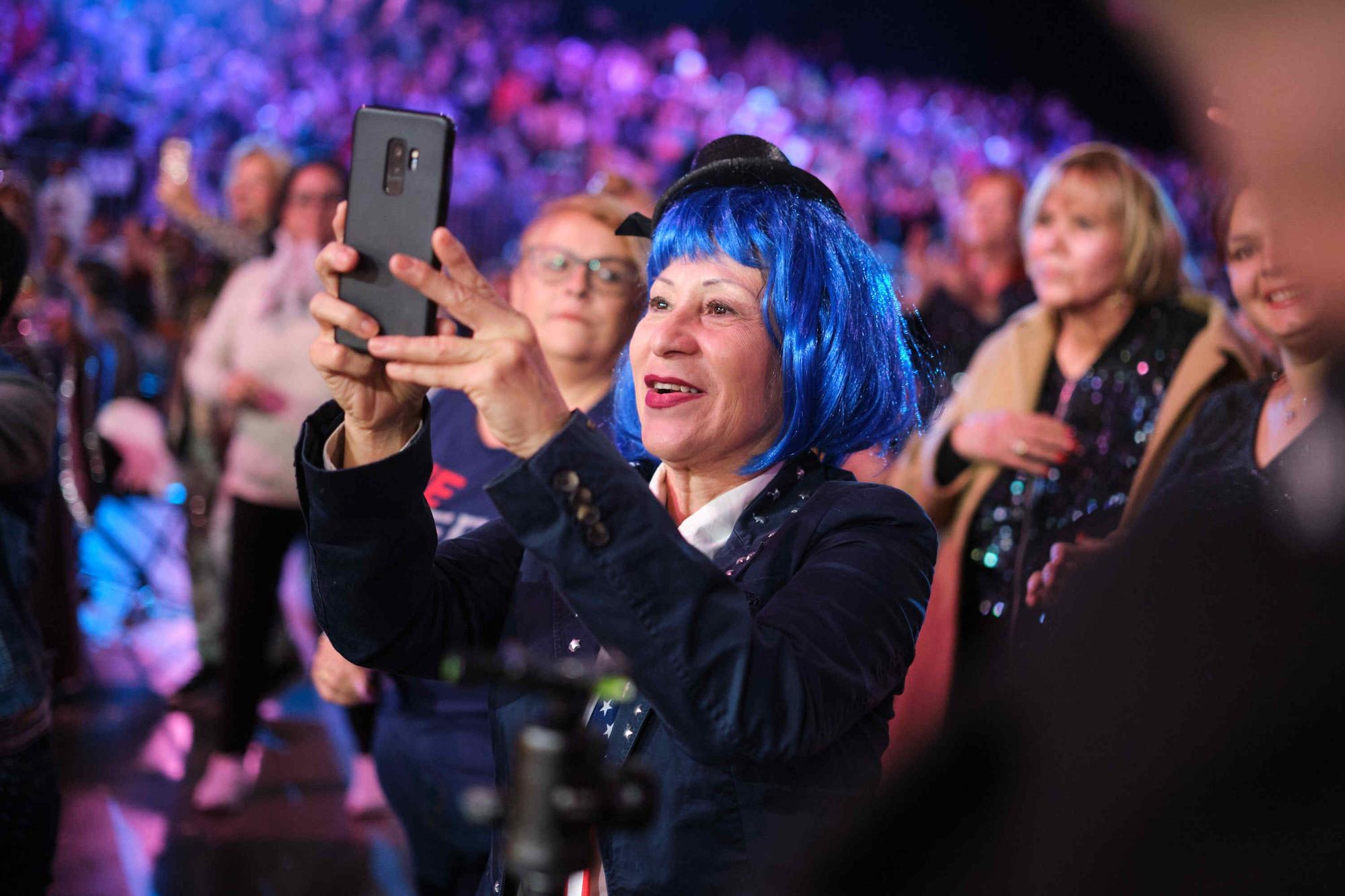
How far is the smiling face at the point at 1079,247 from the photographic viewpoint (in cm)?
293

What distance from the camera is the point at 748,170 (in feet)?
4.99

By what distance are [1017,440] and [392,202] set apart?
2.17 meters

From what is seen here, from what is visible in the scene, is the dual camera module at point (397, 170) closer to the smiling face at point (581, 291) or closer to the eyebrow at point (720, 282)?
the eyebrow at point (720, 282)

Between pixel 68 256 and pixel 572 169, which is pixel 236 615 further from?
pixel 572 169

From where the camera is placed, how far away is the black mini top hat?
59.8 inches

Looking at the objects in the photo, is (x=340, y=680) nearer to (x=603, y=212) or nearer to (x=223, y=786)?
(x=603, y=212)

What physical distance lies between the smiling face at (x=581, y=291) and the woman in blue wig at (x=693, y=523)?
0.80 metres

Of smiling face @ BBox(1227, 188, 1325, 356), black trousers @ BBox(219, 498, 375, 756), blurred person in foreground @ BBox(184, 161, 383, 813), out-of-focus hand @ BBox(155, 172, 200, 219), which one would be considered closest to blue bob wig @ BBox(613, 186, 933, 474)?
smiling face @ BBox(1227, 188, 1325, 356)

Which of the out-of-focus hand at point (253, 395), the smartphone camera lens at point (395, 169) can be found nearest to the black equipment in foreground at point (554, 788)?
the smartphone camera lens at point (395, 169)

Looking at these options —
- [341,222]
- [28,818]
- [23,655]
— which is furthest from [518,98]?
[341,222]

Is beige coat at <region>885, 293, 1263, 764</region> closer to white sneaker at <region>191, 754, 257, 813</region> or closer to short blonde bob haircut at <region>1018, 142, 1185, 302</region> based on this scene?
short blonde bob haircut at <region>1018, 142, 1185, 302</region>

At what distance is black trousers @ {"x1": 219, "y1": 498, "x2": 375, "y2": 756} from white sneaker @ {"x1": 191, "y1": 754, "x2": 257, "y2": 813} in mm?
32

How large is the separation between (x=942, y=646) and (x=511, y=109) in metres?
9.23

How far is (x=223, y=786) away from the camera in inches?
152
